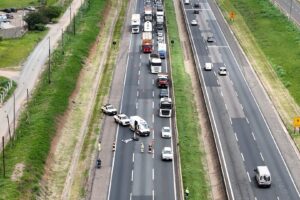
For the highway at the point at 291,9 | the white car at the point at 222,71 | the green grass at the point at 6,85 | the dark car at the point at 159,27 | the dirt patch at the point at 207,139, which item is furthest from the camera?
the highway at the point at 291,9

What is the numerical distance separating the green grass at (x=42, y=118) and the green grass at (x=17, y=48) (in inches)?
281

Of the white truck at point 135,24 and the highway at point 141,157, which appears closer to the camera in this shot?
the highway at point 141,157

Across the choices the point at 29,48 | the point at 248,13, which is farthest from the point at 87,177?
the point at 248,13

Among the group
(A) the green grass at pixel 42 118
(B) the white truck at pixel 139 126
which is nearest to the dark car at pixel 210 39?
(A) the green grass at pixel 42 118

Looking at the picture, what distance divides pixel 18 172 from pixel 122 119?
84.2ft

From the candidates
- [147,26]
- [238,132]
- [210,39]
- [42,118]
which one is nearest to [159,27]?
[147,26]

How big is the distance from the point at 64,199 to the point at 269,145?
33.7 meters

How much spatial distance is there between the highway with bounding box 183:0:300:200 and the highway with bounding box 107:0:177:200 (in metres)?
8.22

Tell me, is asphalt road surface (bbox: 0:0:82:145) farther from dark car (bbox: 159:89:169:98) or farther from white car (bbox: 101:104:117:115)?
dark car (bbox: 159:89:169:98)

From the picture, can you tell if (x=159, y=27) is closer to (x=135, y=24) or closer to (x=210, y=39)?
(x=135, y=24)

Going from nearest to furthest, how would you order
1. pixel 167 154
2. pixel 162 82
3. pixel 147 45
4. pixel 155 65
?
pixel 167 154
pixel 162 82
pixel 155 65
pixel 147 45

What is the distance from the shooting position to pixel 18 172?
88.8 metres

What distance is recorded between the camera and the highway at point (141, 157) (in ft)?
289

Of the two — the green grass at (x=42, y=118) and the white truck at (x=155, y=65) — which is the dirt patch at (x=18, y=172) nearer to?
the green grass at (x=42, y=118)
